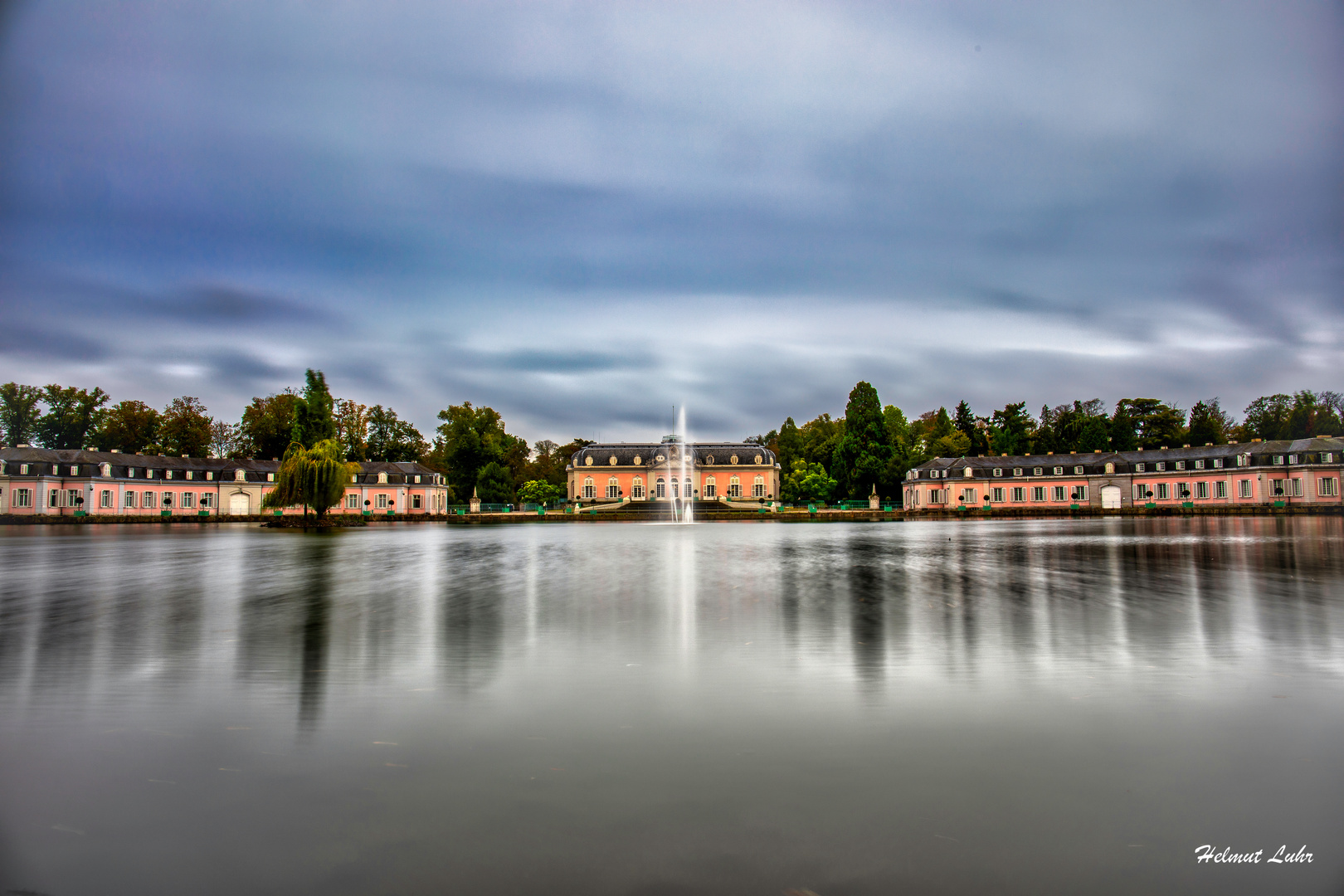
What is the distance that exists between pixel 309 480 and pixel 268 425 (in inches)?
1587

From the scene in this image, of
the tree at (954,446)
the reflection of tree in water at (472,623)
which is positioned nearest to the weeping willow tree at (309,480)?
the reflection of tree in water at (472,623)

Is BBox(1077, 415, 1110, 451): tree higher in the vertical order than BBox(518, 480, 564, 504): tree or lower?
higher

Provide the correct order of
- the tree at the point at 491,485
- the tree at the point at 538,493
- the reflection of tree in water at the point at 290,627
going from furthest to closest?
the tree at the point at 538,493 → the tree at the point at 491,485 → the reflection of tree in water at the point at 290,627

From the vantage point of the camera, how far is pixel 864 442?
6719 centimetres

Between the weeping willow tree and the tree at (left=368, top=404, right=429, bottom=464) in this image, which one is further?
the tree at (left=368, top=404, right=429, bottom=464)

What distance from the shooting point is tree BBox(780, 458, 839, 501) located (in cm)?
6938

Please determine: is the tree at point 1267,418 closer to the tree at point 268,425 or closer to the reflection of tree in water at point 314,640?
the reflection of tree in water at point 314,640

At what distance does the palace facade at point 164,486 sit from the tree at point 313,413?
19711 mm

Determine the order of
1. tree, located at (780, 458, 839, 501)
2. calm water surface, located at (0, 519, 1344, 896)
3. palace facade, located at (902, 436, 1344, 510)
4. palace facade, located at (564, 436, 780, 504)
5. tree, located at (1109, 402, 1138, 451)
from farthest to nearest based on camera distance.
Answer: palace facade, located at (564, 436, 780, 504) → tree, located at (1109, 402, 1138, 451) → tree, located at (780, 458, 839, 501) → palace facade, located at (902, 436, 1344, 510) → calm water surface, located at (0, 519, 1344, 896)

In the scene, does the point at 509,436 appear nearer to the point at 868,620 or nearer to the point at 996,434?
the point at 996,434

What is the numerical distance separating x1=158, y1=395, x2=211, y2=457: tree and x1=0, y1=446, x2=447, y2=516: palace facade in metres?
3.26

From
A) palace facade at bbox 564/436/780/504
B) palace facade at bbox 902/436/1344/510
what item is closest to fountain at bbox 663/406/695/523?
palace facade at bbox 564/436/780/504

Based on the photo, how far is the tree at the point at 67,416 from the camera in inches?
2687
